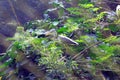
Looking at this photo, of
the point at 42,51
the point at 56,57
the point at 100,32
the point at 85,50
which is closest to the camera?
the point at 56,57

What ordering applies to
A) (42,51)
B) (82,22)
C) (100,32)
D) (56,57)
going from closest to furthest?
1. (56,57)
2. (42,51)
3. (100,32)
4. (82,22)

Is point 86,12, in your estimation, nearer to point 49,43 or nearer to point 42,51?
point 49,43

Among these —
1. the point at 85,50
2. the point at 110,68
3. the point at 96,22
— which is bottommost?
A: the point at 110,68

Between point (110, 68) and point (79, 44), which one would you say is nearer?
point (110, 68)

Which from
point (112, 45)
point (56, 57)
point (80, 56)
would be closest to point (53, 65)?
point (56, 57)

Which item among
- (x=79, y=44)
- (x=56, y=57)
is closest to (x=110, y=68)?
(x=79, y=44)

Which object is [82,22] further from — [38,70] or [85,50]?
[38,70]

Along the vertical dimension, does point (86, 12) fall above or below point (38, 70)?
above
